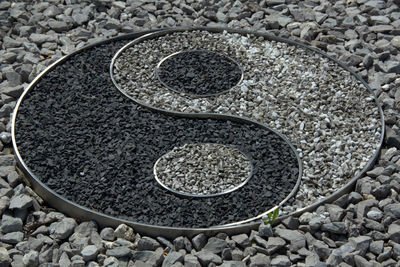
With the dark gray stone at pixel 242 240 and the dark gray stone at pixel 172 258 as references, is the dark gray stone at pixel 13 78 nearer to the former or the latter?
the dark gray stone at pixel 172 258

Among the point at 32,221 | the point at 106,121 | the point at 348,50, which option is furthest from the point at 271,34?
the point at 32,221

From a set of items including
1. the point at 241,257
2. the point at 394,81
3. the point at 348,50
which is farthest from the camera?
the point at 348,50

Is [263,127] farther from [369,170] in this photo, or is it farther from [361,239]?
[361,239]

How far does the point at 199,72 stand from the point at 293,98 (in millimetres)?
864

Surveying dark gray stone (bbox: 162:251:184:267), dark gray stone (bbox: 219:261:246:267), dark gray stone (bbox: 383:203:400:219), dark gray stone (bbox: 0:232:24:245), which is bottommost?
dark gray stone (bbox: 0:232:24:245)

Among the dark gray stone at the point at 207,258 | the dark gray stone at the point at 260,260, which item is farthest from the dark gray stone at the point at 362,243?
the dark gray stone at the point at 207,258

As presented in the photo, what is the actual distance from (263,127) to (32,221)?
1.88 metres

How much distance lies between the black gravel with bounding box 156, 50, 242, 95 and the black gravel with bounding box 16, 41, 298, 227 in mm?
430

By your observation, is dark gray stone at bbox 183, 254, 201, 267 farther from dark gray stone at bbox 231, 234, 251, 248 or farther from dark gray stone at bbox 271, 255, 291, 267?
dark gray stone at bbox 271, 255, 291, 267

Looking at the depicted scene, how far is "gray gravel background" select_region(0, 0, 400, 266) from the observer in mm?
4223

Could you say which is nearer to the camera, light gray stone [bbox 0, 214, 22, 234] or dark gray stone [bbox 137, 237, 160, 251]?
dark gray stone [bbox 137, 237, 160, 251]

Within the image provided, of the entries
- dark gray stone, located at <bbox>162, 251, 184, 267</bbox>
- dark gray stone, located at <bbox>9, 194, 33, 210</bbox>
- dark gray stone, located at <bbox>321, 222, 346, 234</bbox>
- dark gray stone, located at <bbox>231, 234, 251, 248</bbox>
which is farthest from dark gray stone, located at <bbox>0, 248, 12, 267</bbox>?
dark gray stone, located at <bbox>321, 222, 346, 234</bbox>

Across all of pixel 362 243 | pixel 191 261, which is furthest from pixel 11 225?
pixel 362 243

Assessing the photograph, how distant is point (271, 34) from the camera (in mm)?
6445
